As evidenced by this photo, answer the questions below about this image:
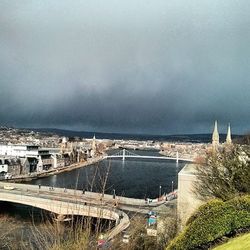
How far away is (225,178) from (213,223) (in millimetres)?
10553

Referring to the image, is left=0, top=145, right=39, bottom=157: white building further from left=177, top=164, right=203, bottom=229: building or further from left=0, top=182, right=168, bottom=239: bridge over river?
left=177, top=164, right=203, bottom=229: building

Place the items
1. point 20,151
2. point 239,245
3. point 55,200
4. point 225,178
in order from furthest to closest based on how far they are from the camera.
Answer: point 20,151 < point 55,200 < point 225,178 < point 239,245

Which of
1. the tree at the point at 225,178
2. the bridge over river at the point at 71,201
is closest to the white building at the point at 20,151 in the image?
the bridge over river at the point at 71,201

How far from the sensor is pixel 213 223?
26.7 feet

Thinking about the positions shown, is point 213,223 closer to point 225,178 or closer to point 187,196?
point 225,178

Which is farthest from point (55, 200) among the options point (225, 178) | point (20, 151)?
point (20, 151)

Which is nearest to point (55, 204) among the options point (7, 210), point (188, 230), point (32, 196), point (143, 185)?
point (32, 196)

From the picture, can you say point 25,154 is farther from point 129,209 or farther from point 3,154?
point 129,209

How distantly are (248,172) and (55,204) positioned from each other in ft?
56.4

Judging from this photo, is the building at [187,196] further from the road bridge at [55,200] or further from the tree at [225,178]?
the road bridge at [55,200]

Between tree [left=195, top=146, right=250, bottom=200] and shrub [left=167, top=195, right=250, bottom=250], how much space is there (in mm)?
7792

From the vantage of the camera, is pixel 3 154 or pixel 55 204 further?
pixel 3 154

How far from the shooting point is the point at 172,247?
25.4 ft

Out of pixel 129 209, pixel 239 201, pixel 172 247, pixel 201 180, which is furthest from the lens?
pixel 129 209
